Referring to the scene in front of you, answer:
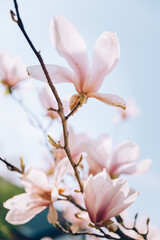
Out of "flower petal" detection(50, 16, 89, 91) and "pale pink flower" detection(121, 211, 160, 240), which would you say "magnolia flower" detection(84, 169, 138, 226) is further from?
"pale pink flower" detection(121, 211, 160, 240)

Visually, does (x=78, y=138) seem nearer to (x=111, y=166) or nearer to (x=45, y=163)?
(x=111, y=166)

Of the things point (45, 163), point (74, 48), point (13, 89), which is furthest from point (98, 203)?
point (13, 89)

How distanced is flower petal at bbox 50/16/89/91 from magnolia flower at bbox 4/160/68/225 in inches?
8.4

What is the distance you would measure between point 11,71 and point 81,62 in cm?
79

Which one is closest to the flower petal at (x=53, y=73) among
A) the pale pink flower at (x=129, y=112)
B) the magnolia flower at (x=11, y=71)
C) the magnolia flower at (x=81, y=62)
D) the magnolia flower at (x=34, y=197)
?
the magnolia flower at (x=81, y=62)

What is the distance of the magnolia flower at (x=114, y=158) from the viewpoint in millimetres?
735

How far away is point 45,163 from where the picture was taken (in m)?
1.10

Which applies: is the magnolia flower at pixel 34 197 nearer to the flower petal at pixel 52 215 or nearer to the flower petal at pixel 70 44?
the flower petal at pixel 52 215

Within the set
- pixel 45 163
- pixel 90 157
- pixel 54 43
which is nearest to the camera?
pixel 54 43

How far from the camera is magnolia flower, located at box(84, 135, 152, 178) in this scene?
2.41 ft

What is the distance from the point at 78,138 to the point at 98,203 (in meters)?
0.26

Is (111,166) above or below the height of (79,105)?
below

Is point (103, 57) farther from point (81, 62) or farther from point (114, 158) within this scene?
point (114, 158)

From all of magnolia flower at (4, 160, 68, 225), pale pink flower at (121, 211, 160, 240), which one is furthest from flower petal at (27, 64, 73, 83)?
pale pink flower at (121, 211, 160, 240)
